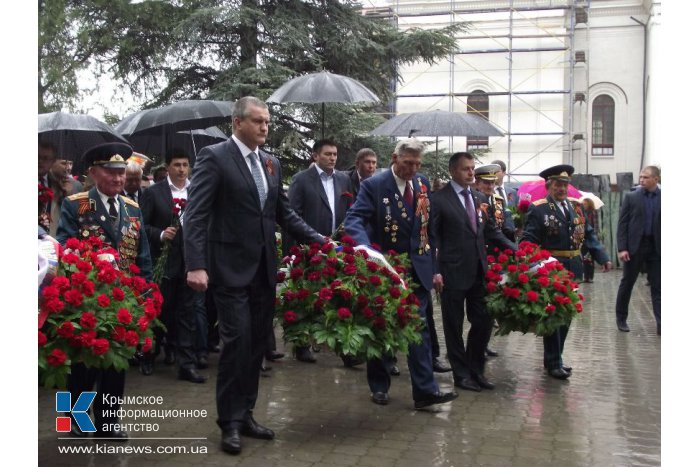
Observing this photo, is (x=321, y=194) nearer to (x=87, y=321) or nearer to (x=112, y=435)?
(x=112, y=435)

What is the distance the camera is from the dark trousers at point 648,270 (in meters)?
11.1

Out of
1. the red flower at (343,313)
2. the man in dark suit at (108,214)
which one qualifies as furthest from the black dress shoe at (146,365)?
the red flower at (343,313)

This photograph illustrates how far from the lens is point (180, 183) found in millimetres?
8023

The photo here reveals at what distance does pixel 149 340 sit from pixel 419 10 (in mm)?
28995

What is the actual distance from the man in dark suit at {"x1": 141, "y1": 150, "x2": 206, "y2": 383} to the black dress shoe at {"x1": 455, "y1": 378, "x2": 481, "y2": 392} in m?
2.27

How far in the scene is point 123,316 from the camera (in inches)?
192

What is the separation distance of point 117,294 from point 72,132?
4984 millimetres

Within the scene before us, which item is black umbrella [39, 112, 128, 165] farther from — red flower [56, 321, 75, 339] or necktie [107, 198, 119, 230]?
red flower [56, 321, 75, 339]

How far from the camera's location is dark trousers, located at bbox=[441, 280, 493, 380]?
741 cm

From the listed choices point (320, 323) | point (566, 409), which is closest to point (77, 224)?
point (320, 323)

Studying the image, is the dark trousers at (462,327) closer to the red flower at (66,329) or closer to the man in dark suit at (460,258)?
the man in dark suit at (460,258)

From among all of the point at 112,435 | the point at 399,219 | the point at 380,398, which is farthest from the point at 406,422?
the point at 112,435

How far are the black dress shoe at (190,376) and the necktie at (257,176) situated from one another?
241cm

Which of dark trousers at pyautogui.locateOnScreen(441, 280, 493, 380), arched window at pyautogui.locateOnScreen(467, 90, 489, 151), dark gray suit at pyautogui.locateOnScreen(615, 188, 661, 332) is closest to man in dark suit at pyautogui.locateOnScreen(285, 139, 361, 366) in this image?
dark trousers at pyautogui.locateOnScreen(441, 280, 493, 380)
